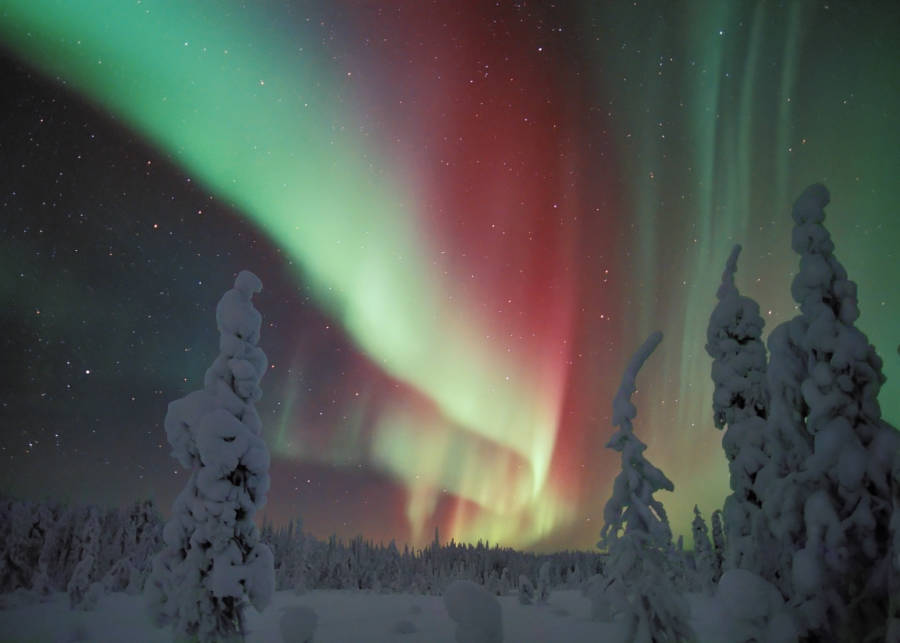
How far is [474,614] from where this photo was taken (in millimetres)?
10414

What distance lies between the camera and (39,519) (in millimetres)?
62344

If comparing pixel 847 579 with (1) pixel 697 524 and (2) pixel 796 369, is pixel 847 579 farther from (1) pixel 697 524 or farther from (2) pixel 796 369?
(1) pixel 697 524

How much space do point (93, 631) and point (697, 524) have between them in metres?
40.9

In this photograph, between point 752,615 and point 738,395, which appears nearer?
point 752,615

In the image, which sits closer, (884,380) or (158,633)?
(884,380)

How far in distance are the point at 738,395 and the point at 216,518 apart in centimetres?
1462

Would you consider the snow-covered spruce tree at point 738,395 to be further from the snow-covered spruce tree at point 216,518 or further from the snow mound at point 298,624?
the snow-covered spruce tree at point 216,518

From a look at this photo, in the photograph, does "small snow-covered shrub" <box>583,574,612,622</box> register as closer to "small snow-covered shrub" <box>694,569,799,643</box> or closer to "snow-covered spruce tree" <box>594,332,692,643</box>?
"snow-covered spruce tree" <box>594,332,692,643</box>

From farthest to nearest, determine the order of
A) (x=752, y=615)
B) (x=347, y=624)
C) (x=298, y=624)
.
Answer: (x=347, y=624)
(x=298, y=624)
(x=752, y=615)


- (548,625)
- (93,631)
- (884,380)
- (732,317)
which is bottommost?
(93,631)

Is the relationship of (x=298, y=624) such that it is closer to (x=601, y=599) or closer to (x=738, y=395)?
(x=601, y=599)

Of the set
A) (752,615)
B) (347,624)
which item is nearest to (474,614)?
(752,615)

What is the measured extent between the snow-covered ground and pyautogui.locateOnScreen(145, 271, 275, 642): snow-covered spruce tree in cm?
270

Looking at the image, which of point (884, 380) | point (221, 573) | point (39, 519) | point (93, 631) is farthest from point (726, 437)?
point (39, 519)
